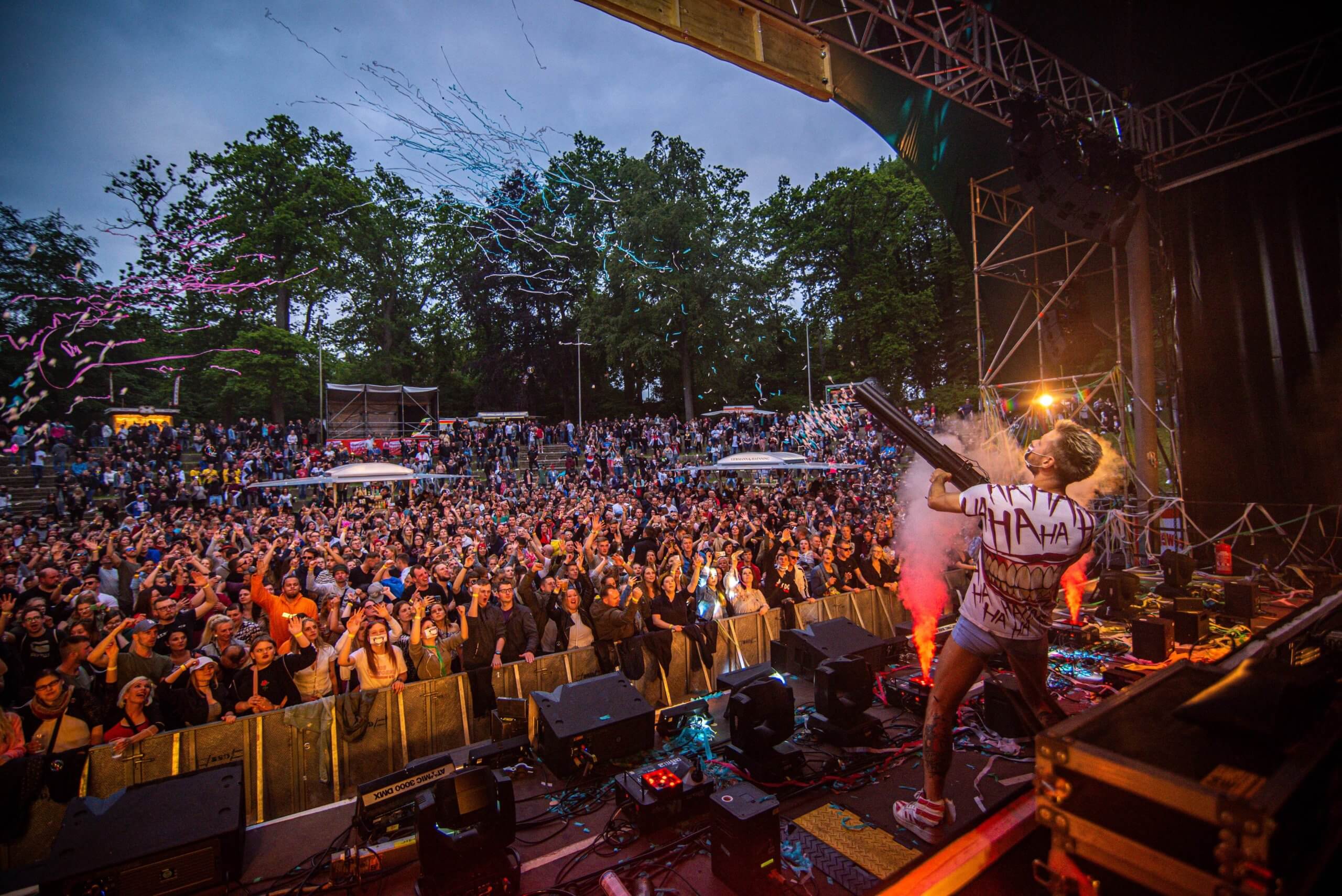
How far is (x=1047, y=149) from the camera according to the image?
784 centimetres

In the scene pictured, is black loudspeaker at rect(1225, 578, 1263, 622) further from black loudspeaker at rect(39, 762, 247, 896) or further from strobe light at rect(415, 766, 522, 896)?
black loudspeaker at rect(39, 762, 247, 896)

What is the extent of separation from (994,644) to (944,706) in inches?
16.7

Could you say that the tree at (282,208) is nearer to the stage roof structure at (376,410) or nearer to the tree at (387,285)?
the tree at (387,285)

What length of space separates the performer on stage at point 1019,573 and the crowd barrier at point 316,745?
3818mm

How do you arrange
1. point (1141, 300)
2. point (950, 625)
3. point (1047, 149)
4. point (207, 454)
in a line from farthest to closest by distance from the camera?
point (207, 454)
point (1141, 300)
point (1047, 149)
point (950, 625)

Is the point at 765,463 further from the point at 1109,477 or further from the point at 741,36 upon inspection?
the point at 741,36

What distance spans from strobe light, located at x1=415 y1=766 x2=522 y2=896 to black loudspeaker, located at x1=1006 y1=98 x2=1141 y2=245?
9231 mm

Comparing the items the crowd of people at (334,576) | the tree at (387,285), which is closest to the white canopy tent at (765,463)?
the crowd of people at (334,576)

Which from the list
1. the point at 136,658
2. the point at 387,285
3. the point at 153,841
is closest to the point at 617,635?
the point at 153,841

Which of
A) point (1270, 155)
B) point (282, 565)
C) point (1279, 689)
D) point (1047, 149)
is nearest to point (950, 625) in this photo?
point (1279, 689)

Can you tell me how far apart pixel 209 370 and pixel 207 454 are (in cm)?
1068

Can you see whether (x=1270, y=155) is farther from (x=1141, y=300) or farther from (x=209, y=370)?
(x=209, y=370)

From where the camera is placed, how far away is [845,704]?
4.59 m

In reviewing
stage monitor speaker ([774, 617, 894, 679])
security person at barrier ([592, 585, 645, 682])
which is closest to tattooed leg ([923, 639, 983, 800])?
stage monitor speaker ([774, 617, 894, 679])
